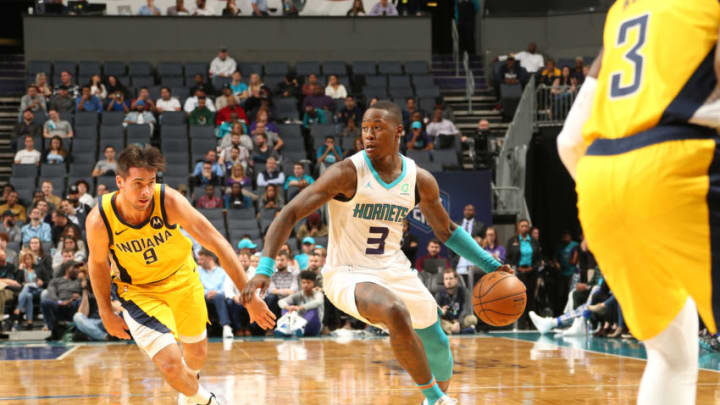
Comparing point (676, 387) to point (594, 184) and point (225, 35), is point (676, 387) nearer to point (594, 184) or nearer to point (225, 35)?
point (594, 184)

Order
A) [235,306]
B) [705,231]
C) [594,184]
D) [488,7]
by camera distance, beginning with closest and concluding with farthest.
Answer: [705,231] < [594,184] < [235,306] < [488,7]

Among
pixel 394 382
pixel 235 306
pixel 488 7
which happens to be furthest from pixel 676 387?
pixel 488 7

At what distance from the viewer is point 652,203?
2.32 m

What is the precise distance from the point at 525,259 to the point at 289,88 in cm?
614

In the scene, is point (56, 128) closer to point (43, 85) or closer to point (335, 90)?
point (43, 85)

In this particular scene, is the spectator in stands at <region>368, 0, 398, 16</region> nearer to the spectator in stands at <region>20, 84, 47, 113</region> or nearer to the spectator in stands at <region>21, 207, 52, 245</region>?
the spectator in stands at <region>20, 84, 47, 113</region>

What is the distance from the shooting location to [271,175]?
13.7m

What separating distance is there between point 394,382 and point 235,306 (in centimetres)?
546

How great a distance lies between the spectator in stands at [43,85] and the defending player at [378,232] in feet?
40.8

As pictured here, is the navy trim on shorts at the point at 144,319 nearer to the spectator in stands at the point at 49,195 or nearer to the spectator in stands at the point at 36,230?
the spectator in stands at the point at 36,230

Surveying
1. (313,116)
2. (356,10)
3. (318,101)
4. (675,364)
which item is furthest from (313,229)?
(675,364)

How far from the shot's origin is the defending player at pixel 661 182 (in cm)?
230

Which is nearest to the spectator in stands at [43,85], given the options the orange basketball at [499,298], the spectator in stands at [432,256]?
the spectator in stands at [432,256]

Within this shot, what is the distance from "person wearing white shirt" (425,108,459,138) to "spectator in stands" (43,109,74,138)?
247 inches
